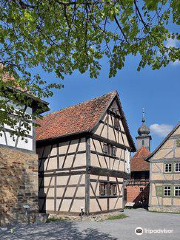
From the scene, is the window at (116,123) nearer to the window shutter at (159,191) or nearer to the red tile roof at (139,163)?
the window shutter at (159,191)

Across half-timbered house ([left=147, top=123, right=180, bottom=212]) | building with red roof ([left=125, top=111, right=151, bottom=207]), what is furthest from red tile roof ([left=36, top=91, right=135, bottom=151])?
building with red roof ([left=125, top=111, right=151, bottom=207])

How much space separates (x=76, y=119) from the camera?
1897 cm

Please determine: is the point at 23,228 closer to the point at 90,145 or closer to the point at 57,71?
the point at 90,145

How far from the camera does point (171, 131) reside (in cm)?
2634

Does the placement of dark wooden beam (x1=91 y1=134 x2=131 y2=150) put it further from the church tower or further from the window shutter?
the church tower

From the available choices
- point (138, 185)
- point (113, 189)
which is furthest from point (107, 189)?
point (138, 185)

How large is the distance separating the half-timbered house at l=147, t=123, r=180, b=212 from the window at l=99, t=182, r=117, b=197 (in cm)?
849

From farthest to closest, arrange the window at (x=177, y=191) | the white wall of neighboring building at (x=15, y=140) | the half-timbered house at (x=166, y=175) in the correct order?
the half-timbered house at (x=166, y=175)
the window at (x=177, y=191)
the white wall of neighboring building at (x=15, y=140)

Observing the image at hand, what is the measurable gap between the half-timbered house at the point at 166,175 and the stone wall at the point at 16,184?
16033 millimetres

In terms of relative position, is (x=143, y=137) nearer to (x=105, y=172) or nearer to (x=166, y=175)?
(x=166, y=175)

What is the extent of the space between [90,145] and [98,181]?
266 cm

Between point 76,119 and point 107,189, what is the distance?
5662 millimetres

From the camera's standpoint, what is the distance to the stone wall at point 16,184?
12727 millimetres

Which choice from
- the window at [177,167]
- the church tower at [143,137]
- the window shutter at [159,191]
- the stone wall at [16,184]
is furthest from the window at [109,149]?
the church tower at [143,137]
